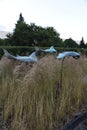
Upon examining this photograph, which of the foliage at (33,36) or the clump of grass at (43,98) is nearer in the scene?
the clump of grass at (43,98)

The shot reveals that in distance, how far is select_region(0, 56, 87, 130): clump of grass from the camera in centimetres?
293

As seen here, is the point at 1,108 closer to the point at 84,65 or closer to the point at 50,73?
the point at 50,73

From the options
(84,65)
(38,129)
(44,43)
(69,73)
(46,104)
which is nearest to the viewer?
(38,129)

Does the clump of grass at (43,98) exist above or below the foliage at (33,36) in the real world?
below

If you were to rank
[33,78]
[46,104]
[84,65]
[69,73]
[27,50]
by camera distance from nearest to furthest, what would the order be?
[46,104]
[33,78]
[69,73]
[84,65]
[27,50]

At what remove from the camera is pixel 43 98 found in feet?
10.2

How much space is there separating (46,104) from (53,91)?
0.37 meters

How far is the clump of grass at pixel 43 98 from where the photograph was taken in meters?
2.93

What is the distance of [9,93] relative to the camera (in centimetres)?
348

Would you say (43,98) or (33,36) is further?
(33,36)

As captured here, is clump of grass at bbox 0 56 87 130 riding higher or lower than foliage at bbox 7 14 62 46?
lower

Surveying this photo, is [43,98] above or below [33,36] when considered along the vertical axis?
below

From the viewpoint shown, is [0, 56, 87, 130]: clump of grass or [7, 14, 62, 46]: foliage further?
[7, 14, 62, 46]: foliage

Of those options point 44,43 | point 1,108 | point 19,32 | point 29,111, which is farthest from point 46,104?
point 19,32
